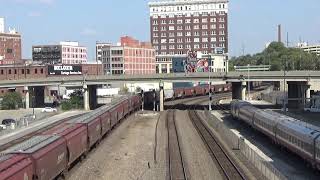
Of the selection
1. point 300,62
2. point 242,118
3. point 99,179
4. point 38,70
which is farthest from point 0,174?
point 300,62

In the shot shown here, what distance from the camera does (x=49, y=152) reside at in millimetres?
28859

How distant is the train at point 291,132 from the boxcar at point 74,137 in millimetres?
15412

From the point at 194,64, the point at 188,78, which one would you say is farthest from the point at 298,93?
the point at 194,64

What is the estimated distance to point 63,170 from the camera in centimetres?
3369

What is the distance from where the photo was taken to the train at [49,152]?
23.9 m

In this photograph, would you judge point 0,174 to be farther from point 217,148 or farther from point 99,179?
point 217,148

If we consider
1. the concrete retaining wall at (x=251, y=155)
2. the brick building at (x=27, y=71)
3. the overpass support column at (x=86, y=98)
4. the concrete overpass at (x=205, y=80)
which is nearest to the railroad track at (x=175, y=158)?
the concrete retaining wall at (x=251, y=155)

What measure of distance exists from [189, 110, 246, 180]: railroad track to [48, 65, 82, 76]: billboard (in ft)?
360

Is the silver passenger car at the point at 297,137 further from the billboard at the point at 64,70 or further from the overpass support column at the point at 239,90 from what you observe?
the billboard at the point at 64,70

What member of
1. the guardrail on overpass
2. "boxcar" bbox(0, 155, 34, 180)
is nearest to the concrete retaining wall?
"boxcar" bbox(0, 155, 34, 180)

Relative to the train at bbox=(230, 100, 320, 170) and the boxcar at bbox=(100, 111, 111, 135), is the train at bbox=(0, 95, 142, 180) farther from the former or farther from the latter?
the train at bbox=(230, 100, 320, 170)

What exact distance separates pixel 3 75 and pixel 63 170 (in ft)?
500

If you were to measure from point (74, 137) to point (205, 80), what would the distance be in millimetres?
73589

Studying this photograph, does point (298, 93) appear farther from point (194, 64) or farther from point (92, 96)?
point (194, 64)
